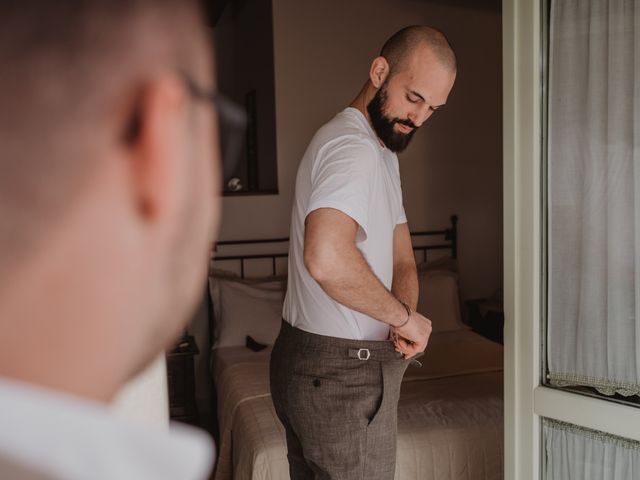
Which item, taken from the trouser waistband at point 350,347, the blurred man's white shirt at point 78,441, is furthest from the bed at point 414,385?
the blurred man's white shirt at point 78,441

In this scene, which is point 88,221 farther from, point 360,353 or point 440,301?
point 440,301

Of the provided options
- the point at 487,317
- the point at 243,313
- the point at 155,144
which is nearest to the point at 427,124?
the point at 487,317

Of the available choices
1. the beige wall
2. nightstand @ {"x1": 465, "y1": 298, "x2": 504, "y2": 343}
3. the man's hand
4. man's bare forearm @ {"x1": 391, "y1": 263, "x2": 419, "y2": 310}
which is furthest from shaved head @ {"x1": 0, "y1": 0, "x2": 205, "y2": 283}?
nightstand @ {"x1": 465, "y1": 298, "x2": 504, "y2": 343}

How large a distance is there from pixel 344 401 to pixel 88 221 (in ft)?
4.39

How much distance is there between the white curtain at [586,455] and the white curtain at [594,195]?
0.41ft

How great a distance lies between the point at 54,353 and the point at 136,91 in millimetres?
139

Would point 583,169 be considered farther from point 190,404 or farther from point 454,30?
point 454,30

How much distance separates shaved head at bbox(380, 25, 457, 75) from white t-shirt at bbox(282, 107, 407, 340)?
0.15 m

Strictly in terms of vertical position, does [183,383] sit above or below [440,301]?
below

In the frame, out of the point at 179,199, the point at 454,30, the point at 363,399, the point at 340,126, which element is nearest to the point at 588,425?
the point at 363,399

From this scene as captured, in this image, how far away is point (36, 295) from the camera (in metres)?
0.34

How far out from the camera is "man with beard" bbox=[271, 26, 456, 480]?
61.1 inches

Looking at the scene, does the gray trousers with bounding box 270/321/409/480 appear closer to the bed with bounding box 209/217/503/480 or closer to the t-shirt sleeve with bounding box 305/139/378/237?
the t-shirt sleeve with bounding box 305/139/378/237

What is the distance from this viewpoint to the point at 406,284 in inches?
70.7
